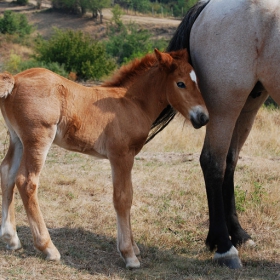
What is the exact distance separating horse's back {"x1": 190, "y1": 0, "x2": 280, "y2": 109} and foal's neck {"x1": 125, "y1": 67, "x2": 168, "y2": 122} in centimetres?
38

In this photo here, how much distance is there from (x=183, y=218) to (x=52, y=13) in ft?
169

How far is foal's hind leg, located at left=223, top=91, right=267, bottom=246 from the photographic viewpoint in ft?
15.6

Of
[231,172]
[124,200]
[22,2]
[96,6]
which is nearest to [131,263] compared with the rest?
[124,200]

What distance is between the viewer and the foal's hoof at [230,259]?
4250mm

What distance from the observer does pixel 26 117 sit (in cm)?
378

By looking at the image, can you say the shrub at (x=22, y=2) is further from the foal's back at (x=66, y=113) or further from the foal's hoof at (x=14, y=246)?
the foal's hoof at (x=14, y=246)

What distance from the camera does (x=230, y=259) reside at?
14.0ft

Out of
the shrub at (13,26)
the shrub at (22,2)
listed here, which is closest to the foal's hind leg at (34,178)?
the shrub at (13,26)

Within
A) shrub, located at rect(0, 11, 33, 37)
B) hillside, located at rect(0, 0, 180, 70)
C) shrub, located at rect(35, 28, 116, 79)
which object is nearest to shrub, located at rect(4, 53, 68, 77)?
shrub, located at rect(35, 28, 116, 79)

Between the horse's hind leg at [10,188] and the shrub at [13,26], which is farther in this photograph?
the shrub at [13,26]

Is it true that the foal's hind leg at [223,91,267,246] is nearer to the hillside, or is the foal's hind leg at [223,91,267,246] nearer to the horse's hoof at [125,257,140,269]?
the horse's hoof at [125,257,140,269]

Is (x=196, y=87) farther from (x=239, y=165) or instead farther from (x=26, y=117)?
(x=239, y=165)

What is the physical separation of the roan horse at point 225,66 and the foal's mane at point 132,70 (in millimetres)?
403

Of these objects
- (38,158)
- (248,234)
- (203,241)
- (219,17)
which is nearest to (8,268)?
(38,158)
